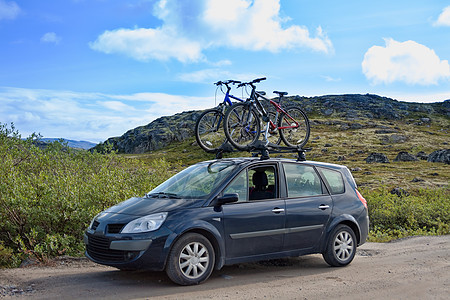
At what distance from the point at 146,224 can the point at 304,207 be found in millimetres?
2807

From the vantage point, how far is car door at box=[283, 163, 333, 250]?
7.14 meters

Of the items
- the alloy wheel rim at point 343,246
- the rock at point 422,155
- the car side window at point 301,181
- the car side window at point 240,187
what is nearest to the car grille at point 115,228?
the car side window at point 240,187

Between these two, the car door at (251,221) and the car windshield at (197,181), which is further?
the car windshield at (197,181)

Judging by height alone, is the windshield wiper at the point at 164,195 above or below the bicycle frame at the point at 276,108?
below

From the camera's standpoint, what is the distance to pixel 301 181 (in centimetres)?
760

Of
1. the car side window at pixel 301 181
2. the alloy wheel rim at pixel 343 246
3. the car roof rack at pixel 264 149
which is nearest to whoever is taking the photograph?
the car side window at pixel 301 181

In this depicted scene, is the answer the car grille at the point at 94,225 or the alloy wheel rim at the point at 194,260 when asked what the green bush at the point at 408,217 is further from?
the car grille at the point at 94,225

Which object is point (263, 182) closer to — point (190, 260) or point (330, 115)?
point (190, 260)

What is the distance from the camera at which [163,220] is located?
19.7 feet

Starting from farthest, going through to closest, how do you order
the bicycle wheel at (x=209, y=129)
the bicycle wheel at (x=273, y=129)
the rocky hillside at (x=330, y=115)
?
the rocky hillside at (x=330, y=115)
the bicycle wheel at (x=273, y=129)
the bicycle wheel at (x=209, y=129)

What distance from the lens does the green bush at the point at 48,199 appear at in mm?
8941

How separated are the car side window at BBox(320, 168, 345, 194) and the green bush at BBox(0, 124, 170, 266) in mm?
5137

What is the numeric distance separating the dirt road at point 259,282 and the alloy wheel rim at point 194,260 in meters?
0.21

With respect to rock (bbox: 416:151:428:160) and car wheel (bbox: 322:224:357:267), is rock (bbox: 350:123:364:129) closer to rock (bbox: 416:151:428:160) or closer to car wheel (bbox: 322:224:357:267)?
rock (bbox: 416:151:428:160)
